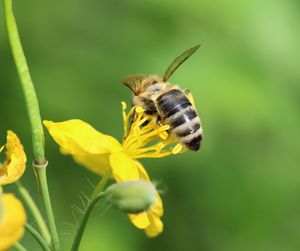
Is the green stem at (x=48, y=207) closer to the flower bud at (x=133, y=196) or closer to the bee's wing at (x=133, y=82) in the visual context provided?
the flower bud at (x=133, y=196)

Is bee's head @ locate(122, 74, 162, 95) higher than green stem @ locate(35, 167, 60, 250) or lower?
higher

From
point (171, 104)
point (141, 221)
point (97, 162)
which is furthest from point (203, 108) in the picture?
point (141, 221)

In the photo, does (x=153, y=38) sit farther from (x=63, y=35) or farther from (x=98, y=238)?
(x=98, y=238)

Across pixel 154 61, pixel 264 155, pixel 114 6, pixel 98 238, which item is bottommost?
pixel 98 238

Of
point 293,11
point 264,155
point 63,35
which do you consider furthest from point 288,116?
point 63,35

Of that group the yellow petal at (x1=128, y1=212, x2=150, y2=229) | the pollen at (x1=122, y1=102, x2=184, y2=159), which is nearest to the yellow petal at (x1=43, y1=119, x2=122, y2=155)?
the pollen at (x1=122, y1=102, x2=184, y2=159)

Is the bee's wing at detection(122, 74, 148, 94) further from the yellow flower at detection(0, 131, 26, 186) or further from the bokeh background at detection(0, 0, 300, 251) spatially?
the bokeh background at detection(0, 0, 300, 251)

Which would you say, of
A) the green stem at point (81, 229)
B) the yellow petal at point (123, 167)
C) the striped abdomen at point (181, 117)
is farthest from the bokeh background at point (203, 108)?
the green stem at point (81, 229)
